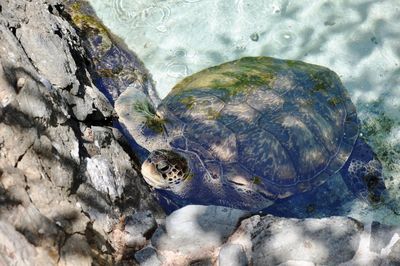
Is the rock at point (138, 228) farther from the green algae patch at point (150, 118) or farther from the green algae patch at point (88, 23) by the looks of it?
the green algae patch at point (88, 23)

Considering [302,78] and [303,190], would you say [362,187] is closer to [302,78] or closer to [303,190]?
[303,190]

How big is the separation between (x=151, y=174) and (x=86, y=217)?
0.85m

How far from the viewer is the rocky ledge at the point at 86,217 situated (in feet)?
8.10

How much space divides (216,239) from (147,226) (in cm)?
47

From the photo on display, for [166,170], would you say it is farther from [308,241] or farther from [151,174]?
[308,241]

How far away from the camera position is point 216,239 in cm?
289

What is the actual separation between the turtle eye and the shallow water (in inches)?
55.3

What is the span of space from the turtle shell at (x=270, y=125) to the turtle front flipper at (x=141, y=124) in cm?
16

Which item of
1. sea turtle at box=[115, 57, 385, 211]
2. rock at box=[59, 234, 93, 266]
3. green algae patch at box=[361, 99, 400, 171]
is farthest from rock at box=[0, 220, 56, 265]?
green algae patch at box=[361, 99, 400, 171]

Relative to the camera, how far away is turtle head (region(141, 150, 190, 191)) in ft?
11.7

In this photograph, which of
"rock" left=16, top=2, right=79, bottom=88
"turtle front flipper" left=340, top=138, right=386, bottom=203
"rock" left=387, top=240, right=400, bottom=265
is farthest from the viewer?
"turtle front flipper" left=340, top=138, right=386, bottom=203

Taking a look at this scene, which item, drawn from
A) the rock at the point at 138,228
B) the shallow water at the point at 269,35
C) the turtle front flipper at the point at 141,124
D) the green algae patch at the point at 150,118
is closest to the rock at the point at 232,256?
the rock at the point at 138,228

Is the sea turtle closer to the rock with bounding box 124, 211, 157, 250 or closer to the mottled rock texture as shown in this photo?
the mottled rock texture

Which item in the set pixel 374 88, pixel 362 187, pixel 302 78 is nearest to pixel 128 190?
pixel 302 78
